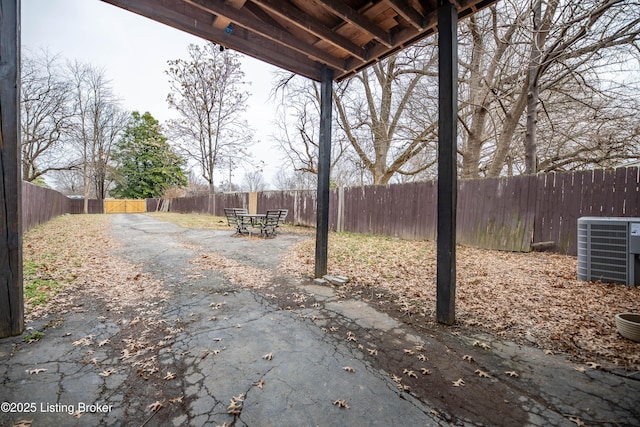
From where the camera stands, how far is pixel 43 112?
18.6 metres

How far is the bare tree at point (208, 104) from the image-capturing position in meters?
18.7

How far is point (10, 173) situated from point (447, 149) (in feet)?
13.5

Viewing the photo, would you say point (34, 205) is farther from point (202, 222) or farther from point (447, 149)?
point (447, 149)

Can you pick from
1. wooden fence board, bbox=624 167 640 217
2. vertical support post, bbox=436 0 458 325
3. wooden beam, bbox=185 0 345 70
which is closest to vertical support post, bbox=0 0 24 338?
wooden beam, bbox=185 0 345 70

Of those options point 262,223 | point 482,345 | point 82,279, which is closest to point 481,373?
point 482,345

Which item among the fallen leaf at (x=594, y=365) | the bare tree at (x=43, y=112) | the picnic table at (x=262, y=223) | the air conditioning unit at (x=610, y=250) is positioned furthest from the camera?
the bare tree at (x=43, y=112)

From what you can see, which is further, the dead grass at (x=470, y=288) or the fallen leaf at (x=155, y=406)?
Answer: the dead grass at (x=470, y=288)

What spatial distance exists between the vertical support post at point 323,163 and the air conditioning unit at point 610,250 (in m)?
4.03

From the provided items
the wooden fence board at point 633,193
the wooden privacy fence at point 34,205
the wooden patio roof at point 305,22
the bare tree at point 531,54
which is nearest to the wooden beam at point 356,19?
the wooden patio roof at point 305,22

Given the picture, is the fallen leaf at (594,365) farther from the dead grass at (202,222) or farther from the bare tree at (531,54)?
the dead grass at (202,222)

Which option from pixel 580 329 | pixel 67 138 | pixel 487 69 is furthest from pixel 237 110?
pixel 580 329

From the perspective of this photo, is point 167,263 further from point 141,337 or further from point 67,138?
point 67,138

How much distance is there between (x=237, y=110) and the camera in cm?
2003

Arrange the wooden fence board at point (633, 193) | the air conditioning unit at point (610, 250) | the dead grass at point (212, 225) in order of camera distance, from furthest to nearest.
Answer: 1. the dead grass at point (212, 225)
2. the wooden fence board at point (633, 193)
3. the air conditioning unit at point (610, 250)
